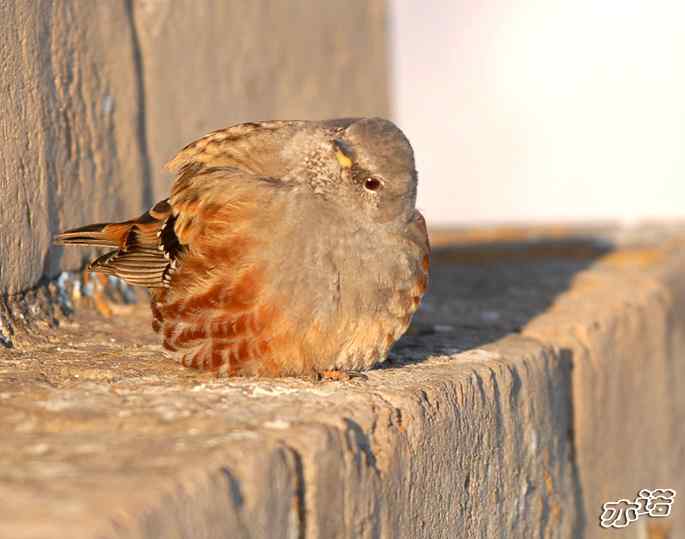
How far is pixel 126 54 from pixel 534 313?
76.1 inches

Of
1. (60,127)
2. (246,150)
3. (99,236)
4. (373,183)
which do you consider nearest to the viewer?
(373,183)

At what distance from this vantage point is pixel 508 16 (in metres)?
14.2

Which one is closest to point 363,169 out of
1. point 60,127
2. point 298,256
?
point 298,256

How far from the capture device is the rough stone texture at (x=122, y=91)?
12.4ft

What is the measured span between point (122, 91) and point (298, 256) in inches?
60.2

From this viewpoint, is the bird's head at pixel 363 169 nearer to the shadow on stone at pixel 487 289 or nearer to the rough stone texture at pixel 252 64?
the shadow on stone at pixel 487 289

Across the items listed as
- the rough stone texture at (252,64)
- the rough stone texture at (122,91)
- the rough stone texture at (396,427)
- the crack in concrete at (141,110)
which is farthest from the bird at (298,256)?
the rough stone texture at (252,64)

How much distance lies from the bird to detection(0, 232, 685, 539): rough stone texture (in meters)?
0.11

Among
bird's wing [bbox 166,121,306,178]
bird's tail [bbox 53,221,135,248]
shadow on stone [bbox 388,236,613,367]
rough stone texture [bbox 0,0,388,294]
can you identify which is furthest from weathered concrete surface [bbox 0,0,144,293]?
shadow on stone [bbox 388,236,613,367]

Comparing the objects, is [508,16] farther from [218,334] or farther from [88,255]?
[218,334]

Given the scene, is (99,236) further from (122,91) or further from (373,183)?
(373,183)

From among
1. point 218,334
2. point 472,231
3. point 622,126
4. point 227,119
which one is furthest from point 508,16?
point 218,334

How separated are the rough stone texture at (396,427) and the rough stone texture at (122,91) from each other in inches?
16.1

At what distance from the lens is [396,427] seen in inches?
→ 119
